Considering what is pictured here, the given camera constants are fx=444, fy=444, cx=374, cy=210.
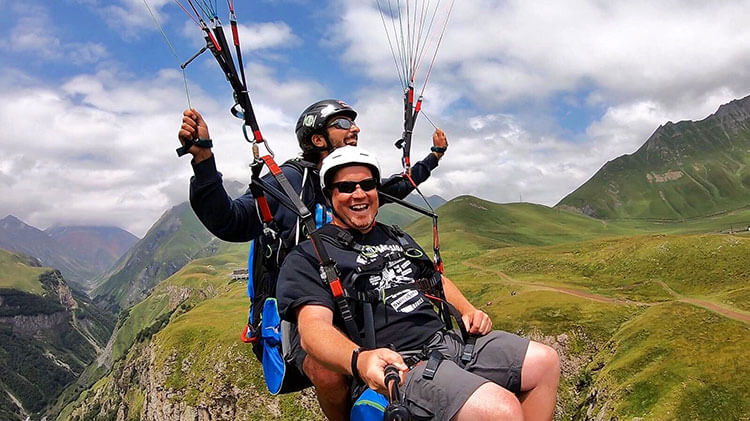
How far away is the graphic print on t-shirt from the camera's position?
4.97 m

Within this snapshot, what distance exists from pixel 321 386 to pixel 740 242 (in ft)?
246

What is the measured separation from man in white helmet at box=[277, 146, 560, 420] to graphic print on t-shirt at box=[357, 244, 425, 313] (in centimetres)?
1

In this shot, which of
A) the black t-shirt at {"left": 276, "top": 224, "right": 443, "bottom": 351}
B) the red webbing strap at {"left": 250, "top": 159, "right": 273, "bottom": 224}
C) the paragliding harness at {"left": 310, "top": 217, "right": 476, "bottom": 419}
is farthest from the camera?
the red webbing strap at {"left": 250, "top": 159, "right": 273, "bottom": 224}

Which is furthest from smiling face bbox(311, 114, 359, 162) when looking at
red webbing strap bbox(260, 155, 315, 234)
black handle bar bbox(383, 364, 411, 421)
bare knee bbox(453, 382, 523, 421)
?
bare knee bbox(453, 382, 523, 421)

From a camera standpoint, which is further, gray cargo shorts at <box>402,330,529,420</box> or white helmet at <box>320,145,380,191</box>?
white helmet at <box>320,145,380,191</box>

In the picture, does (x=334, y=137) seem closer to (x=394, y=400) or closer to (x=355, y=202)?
(x=355, y=202)

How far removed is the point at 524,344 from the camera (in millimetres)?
4777

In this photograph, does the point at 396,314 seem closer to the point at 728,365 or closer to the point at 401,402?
the point at 401,402

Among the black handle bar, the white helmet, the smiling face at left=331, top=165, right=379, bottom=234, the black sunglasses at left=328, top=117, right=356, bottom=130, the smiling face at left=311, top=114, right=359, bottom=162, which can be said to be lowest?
the black handle bar

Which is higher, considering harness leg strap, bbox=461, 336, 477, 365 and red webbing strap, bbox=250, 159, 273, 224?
red webbing strap, bbox=250, 159, 273, 224

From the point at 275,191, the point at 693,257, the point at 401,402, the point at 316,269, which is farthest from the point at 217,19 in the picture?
the point at 693,257

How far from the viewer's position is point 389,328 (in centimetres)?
484

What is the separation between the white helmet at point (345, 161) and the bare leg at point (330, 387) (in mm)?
2141

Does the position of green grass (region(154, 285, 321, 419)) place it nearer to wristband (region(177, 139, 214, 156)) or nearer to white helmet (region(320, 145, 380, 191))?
white helmet (region(320, 145, 380, 191))
